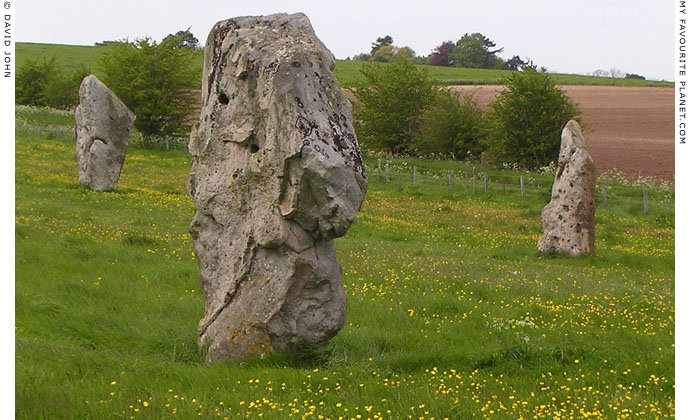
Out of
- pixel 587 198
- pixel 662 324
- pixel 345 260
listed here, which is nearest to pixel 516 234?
pixel 587 198

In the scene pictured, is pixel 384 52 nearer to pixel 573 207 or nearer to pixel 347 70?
pixel 347 70

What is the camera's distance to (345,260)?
1585cm

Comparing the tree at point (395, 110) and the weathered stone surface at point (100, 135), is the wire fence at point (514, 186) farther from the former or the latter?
the weathered stone surface at point (100, 135)

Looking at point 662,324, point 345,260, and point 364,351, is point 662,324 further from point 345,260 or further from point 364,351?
point 345,260

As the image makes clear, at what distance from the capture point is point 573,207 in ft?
62.4

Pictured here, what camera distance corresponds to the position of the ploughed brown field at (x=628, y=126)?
50.1 meters

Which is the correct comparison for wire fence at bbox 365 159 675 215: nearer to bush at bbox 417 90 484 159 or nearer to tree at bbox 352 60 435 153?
bush at bbox 417 90 484 159

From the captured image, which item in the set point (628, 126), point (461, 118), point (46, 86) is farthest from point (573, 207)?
point (46, 86)

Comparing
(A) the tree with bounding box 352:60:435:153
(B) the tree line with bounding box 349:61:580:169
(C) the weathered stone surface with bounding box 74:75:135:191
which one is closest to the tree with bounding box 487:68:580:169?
(B) the tree line with bounding box 349:61:580:169

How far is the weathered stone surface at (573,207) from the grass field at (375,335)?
518 millimetres

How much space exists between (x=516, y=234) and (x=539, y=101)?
69.5 ft

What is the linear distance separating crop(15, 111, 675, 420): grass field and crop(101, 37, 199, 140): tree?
30035 mm

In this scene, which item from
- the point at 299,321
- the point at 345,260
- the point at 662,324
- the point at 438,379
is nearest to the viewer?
the point at 438,379

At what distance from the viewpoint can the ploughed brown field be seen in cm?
5012
